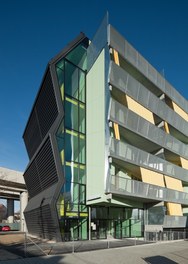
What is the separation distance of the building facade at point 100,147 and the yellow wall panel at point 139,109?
0.10m

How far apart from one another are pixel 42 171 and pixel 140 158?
989 cm

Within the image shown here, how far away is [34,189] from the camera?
3775 centimetres

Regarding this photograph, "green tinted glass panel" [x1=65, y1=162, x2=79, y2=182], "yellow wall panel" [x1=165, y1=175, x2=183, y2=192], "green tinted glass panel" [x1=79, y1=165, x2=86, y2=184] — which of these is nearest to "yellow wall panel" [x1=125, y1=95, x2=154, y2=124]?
"yellow wall panel" [x1=165, y1=175, x2=183, y2=192]

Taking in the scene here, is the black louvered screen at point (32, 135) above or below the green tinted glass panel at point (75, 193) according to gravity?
above

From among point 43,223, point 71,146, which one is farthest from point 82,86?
point 43,223

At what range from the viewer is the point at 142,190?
2864 cm

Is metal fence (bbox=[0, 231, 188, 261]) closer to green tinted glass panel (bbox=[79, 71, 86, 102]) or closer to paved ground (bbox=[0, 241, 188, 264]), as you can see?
paved ground (bbox=[0, 241, 188, 264])

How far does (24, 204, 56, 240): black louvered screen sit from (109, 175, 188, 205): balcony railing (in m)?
5.70

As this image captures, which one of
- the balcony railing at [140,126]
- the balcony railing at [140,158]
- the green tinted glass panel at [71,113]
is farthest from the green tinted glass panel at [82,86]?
the balcony railing at [140,158]

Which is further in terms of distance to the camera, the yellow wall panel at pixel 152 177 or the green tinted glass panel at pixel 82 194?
the yellow wall panel at pixel 152 177

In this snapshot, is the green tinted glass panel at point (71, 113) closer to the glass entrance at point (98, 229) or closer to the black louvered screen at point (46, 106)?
the black louvered screen at point (46, 106)

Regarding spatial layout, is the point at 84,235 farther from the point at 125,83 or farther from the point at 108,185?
the point at 125,83

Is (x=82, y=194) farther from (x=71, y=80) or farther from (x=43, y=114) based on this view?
(x=71, y=80)

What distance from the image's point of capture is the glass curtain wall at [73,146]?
25.6 m
